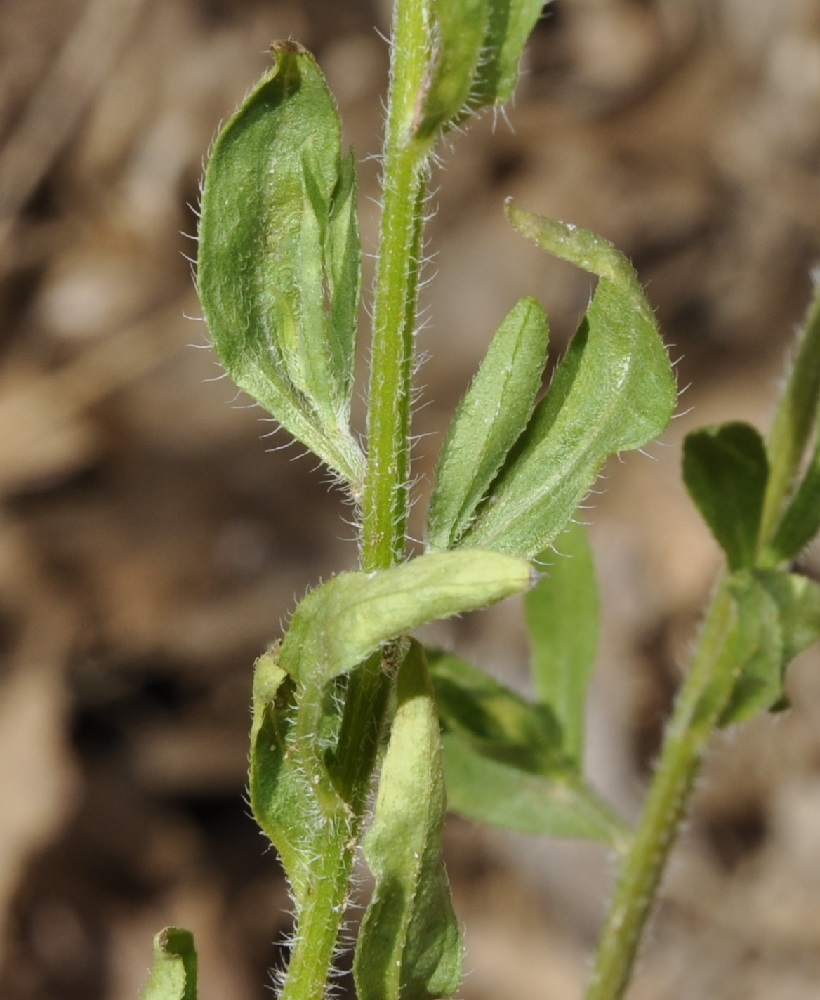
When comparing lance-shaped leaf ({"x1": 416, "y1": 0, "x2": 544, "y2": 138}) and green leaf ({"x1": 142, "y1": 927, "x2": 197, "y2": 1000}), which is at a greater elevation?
lance-shaped leaf ({"x1": 416, "y1": 0, "x2": 544, "y2": 138})

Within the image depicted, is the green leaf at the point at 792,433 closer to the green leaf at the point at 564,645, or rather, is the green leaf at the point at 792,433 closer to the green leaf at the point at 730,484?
the green leaf at the point at 730,484

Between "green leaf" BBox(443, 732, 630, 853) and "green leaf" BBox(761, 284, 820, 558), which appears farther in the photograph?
"green leaf" BBox(443, 732, 630, 853)

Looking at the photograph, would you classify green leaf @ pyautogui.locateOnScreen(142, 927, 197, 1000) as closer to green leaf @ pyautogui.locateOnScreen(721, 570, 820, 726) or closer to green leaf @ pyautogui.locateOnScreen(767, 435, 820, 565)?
green leaf @ pyautogui.locateOnScreen(721, 570, 820, 726)

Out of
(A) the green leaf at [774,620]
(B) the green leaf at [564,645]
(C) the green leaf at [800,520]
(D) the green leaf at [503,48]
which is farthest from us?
(B) the green leaf at [564,645]

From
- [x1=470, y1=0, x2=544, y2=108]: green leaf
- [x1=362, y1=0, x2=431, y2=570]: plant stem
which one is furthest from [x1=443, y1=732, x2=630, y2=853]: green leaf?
[x1=470, y1=0, x2=544, y2=108]: green leaf

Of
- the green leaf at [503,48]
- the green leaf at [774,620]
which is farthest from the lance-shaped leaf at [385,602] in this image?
the green leaf at [774,620]

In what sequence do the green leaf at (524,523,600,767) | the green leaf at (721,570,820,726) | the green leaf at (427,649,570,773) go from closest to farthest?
the green leaf at (721,570,820,726), the green leaf at (427,649,570,773), the green leaf at (524,523,600,767)
